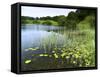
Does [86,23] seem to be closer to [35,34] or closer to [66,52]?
[66,52]

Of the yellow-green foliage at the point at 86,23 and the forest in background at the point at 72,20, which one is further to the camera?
the yellow-green foliage at the point at 86,23

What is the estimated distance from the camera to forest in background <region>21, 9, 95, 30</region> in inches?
102

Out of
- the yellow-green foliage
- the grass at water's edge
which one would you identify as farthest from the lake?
the yellow-green foliage

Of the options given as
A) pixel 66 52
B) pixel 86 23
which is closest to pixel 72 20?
pixel 86 23

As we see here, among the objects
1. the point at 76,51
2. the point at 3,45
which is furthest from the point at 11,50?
the point at 76,51

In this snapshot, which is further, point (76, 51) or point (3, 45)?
point (76, 51)

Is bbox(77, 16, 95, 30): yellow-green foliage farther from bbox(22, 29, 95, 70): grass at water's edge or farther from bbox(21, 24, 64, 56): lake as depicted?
bbox(21, 24, 64, 56): lake

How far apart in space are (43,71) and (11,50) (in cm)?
35

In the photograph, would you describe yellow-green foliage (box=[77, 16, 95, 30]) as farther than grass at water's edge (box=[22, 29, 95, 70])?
Yes

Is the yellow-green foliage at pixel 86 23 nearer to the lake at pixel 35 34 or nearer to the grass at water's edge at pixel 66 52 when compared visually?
the grass at water's edge at pixel 66 52

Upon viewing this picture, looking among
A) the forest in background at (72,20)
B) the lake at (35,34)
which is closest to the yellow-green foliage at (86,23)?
the forest in background at (72,20)

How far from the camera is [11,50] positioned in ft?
8.45

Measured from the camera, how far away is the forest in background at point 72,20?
2.58 meters

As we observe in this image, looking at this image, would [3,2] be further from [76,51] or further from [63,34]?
[76,51]
